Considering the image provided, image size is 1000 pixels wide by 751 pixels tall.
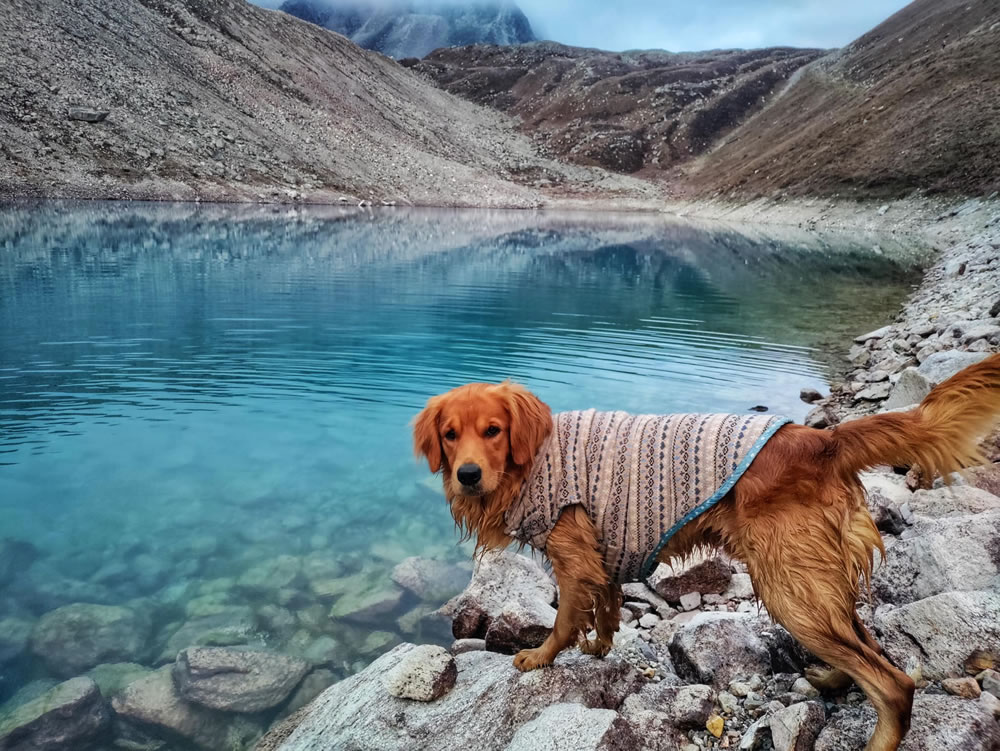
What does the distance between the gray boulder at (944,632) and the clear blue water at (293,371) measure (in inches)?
201

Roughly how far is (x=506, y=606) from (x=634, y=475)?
216 cm

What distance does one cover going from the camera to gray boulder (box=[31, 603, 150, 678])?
658 cm

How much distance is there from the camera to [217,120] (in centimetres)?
8256

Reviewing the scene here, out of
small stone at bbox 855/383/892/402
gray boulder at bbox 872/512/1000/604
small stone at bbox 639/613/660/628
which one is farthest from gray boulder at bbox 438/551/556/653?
small stone at bbox 855/383/892/402

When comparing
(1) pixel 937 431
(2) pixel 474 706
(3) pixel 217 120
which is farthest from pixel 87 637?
(3) pixel 217 120

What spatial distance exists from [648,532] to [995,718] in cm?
184

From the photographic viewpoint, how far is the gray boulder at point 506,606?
5.40 m

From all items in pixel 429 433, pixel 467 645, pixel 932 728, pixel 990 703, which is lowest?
pixel 467 645

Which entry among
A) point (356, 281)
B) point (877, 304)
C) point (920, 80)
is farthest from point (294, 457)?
point (920, 80)

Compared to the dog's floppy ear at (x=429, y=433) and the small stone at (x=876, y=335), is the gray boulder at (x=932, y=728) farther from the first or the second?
the small stone at (x=876, y=335)

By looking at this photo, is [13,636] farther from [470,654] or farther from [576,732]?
[576,732]

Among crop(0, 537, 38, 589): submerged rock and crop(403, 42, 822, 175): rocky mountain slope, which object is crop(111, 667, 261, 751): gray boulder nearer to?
crop(0, 537, 38, 589): submerged rock

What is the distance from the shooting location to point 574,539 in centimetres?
427

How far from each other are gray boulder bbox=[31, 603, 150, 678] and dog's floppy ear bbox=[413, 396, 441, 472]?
4450 millimetres
